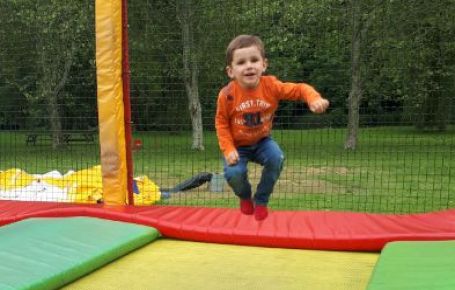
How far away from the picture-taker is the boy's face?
296 cm

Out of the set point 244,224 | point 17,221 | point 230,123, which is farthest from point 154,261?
point 17,221

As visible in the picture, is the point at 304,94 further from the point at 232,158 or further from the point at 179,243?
the point at 179,243

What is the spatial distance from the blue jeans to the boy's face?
43 centimetres

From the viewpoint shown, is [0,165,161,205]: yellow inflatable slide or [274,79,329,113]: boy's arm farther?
[0,165,161,205]: yellow inflatable slide

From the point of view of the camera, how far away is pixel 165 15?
577 centimetres

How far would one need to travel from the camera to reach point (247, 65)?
2.99 m

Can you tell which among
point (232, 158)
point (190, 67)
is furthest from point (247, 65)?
point (190, 67)

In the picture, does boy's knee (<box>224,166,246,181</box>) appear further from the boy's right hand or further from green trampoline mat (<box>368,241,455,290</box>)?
green trampoline mat (<box>368,241,455,290</box>)

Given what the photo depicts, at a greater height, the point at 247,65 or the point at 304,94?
the point at 247,65

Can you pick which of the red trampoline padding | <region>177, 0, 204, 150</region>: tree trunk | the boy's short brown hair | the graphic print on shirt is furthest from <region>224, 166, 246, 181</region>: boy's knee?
<region>177, 0, 204, 150</region>: tree trunk

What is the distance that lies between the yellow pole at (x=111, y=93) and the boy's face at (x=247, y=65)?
2.41 metres

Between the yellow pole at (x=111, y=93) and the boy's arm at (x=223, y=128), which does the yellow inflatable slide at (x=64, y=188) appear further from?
the boy's arm at (x=223, y=128)

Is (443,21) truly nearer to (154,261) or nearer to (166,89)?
(166,89)

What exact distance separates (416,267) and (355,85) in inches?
126
